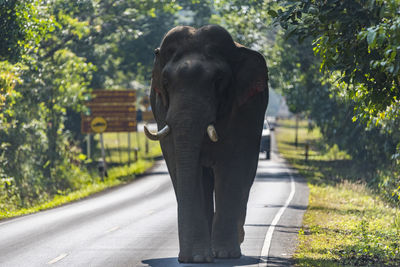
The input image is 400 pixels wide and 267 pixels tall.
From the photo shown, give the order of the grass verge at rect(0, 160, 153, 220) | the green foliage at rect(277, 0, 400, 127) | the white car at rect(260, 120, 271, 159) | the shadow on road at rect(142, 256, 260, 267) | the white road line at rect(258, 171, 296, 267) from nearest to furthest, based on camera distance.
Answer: the shadow on road at rect(142, 256, 260, 267), the green foliage at rect(277, 0, 400, 127), the white road line at rect(258, 171, 296, 267), the grass verge at rect(0, 160, 153, 220), the white car at rect(260, 120, 271, 159)

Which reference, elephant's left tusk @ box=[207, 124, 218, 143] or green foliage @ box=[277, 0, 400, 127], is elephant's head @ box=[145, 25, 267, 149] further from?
green foliage @ box=[277, 0, 400, 127]

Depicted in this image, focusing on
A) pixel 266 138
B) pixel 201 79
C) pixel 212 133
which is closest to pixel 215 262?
pixel 212 133

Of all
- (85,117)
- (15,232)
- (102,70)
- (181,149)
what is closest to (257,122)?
(181,149)

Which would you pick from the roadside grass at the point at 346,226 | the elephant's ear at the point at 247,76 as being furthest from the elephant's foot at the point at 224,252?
the elephant's ear at the point at 247,76

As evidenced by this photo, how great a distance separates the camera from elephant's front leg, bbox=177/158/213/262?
11.9m

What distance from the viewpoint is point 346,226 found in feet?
61.7

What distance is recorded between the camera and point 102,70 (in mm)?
48781

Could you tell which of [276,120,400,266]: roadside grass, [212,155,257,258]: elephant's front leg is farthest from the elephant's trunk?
[276,120,400,266]: roadside grass

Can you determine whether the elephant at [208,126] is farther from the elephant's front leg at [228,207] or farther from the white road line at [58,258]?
the white road line at [58,258]

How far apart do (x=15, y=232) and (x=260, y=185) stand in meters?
15.8

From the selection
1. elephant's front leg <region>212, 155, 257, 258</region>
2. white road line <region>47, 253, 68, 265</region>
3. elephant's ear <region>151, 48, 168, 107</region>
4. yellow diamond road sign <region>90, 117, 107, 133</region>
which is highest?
elephant's ear <region>151, 48, 168, 107</region>

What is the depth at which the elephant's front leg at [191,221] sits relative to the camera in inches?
468

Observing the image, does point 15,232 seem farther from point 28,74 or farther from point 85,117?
point 85,117

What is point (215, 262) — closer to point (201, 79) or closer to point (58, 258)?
point (201, 79)
